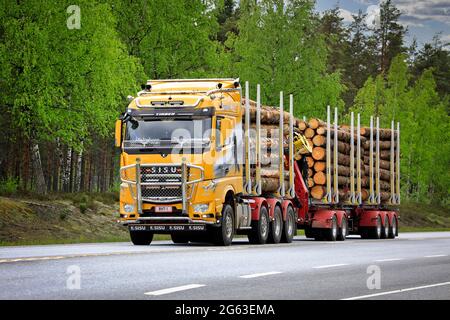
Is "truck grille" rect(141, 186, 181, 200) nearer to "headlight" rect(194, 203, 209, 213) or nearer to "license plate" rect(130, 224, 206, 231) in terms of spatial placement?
"headlight" rect(194, 203, 209, 213)

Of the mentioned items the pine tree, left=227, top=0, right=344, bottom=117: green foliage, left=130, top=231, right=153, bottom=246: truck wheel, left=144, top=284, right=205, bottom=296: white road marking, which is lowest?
left=130, top=231, right=153, bottom=246: truck wheel

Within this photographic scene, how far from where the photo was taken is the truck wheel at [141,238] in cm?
2667

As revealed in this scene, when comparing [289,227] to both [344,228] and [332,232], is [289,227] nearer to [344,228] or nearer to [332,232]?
[332,232]

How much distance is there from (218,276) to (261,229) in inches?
504

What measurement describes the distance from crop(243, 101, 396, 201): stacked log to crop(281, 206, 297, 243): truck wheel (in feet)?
2.72

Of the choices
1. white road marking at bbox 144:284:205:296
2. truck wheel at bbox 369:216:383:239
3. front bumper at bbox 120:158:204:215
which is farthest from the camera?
truck wheel at bbox 369:216:383:239

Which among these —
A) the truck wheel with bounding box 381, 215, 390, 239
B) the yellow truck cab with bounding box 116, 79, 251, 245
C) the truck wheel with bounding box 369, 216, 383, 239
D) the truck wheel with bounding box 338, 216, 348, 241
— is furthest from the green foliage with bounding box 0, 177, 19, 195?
the truck wheel with bounding box 381, 215, 390, 239

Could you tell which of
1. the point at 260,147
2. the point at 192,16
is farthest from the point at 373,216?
the point at 192,16

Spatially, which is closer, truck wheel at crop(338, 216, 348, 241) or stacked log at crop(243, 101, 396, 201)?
stacked log at crop(243, 101, 396, 201)

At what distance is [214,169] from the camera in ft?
83.7

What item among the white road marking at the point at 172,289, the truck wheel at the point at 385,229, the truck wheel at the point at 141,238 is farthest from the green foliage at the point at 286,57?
the white road marking at the point at 172,289

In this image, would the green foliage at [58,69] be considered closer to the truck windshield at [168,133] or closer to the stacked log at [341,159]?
the stacked log at [341,159]

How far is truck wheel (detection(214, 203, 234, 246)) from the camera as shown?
2595 cm
